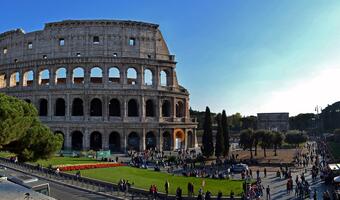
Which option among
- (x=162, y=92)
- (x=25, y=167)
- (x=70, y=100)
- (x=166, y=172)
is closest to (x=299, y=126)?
(x=162, y=92)

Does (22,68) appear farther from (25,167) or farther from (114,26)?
(25,167)

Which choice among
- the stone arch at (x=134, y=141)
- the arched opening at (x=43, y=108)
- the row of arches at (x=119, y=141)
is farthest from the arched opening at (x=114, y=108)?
the arched opening at (x=43, y=108)

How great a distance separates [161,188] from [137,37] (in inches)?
1476

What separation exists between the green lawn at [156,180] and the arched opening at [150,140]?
21517mm

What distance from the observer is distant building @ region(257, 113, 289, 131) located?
111194mm

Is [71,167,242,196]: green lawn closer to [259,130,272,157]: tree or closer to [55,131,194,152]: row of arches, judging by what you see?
[259,130,272,157]: tree

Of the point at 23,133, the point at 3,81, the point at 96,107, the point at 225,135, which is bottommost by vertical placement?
the point at 225,135

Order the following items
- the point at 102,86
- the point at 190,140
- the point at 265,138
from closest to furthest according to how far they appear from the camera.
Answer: the point at 265,138 < the point at 102,86 < the point at 190,140


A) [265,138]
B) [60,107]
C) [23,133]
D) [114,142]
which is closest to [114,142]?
[114,142]

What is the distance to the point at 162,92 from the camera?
6053cm

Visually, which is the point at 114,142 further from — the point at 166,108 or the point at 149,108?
the point at 166,108

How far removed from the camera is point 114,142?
61656 millimetres

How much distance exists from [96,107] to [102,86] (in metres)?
5.49

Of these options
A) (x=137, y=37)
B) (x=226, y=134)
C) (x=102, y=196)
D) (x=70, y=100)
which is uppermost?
(x=137, y=37)
